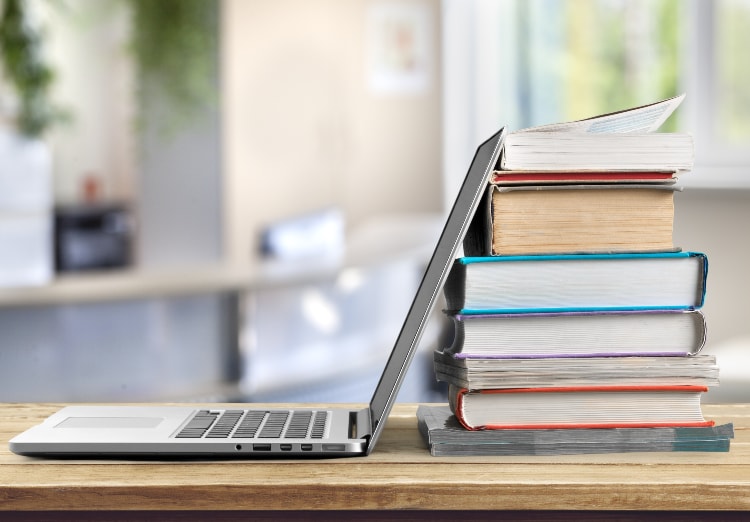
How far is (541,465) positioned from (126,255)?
19.3ft

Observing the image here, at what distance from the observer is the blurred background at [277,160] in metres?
3.03

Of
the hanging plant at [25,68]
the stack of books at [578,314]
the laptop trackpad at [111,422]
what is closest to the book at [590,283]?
the stack of books at [578,314]

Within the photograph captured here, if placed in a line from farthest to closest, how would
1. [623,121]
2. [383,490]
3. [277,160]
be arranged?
[277,160], [623,121], [383,490]

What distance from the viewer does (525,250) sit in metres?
0.73

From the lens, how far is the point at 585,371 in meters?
0.72

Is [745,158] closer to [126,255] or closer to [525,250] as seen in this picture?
[525,250]

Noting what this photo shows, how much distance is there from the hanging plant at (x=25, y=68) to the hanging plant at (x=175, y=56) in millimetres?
616

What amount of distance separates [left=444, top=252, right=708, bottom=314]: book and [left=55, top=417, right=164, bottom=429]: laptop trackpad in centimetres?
28

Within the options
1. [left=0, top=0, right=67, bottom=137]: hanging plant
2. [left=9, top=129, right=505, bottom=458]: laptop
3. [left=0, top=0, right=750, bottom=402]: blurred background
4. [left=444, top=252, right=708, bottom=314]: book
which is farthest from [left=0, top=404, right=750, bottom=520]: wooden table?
[left=0, top=0, right=67, bottom=137]: hanging plant

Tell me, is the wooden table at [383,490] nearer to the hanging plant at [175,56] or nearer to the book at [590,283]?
the book at [590,283]

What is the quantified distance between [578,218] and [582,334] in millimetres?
95

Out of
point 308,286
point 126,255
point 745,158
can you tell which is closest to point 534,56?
point 745,158

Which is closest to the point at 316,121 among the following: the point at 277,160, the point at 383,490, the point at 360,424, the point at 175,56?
the point at 277,160

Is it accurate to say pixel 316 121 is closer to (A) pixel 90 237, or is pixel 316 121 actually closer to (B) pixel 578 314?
(A) pixel 90 237
